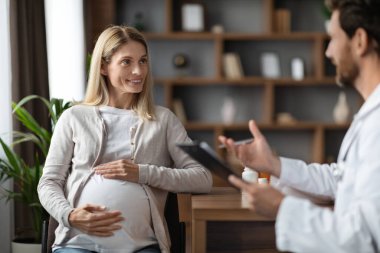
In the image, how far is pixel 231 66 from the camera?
6.71 m

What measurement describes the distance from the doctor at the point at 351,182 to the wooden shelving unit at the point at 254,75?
16.1ft

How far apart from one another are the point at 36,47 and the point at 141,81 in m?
1.83

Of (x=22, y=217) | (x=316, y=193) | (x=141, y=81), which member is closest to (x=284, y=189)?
(x=316, y=193)

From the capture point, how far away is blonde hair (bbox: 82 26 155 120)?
2789mm

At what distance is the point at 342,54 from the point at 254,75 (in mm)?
5181

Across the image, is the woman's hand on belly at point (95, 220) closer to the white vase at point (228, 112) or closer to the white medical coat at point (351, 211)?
the white medical coat at point (351, 211)

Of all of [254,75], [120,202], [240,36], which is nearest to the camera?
[120,202]

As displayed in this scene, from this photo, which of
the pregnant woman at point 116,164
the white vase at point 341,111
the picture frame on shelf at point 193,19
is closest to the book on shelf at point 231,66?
the picture frame on shelf at point 193,19

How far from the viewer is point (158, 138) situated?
8.83ft

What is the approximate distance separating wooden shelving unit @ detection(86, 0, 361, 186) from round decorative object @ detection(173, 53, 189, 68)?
0.23ft

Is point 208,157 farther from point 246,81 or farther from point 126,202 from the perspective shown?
point 246,81

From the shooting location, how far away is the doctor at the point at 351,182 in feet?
5.18

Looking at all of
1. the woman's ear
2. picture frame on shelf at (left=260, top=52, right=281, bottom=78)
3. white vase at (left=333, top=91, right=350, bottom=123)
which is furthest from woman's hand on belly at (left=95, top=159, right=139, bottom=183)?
white vase at (left=333, top=91, right=350, bottom=123)

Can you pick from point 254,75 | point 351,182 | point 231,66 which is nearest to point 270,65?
point 254,75
